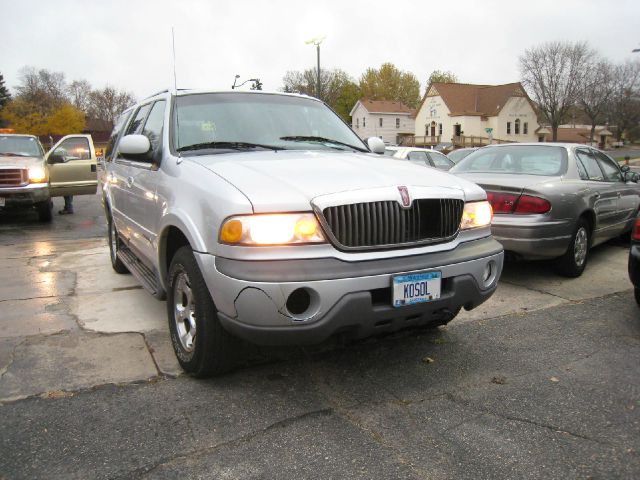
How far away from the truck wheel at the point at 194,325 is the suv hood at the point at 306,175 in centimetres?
58

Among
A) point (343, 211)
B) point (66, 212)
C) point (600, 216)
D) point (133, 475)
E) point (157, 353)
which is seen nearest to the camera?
point (133, 475)

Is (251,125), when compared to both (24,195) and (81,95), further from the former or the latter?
(81,95)

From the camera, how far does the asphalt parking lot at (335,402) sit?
250 cm

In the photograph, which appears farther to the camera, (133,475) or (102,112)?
(102,112)

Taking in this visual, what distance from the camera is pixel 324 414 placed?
116 inches

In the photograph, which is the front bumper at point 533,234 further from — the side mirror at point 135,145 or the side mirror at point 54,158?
the side mirror at point 54,158

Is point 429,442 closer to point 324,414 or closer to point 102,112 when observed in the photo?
point 324,414

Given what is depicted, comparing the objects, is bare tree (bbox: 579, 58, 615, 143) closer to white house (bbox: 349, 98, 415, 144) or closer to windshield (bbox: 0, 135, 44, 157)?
white house (bbox: 349, 98, 415, 144)

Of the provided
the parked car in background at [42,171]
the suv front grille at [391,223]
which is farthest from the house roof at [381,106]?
the suv front grille at [391,223]

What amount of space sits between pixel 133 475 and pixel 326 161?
6.87ft

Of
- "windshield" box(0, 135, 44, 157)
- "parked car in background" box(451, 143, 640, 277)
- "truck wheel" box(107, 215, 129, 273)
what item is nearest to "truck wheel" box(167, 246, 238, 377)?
"truck wheel" box(107, 215, 129, 273)

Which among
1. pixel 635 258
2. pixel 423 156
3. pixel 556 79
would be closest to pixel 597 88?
pixel 556 79

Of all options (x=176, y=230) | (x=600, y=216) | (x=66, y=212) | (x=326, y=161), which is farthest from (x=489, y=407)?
(x=66, y=212)

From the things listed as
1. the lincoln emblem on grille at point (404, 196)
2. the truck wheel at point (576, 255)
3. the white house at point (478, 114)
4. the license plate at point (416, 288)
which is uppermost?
the white house at point (478, 114)
